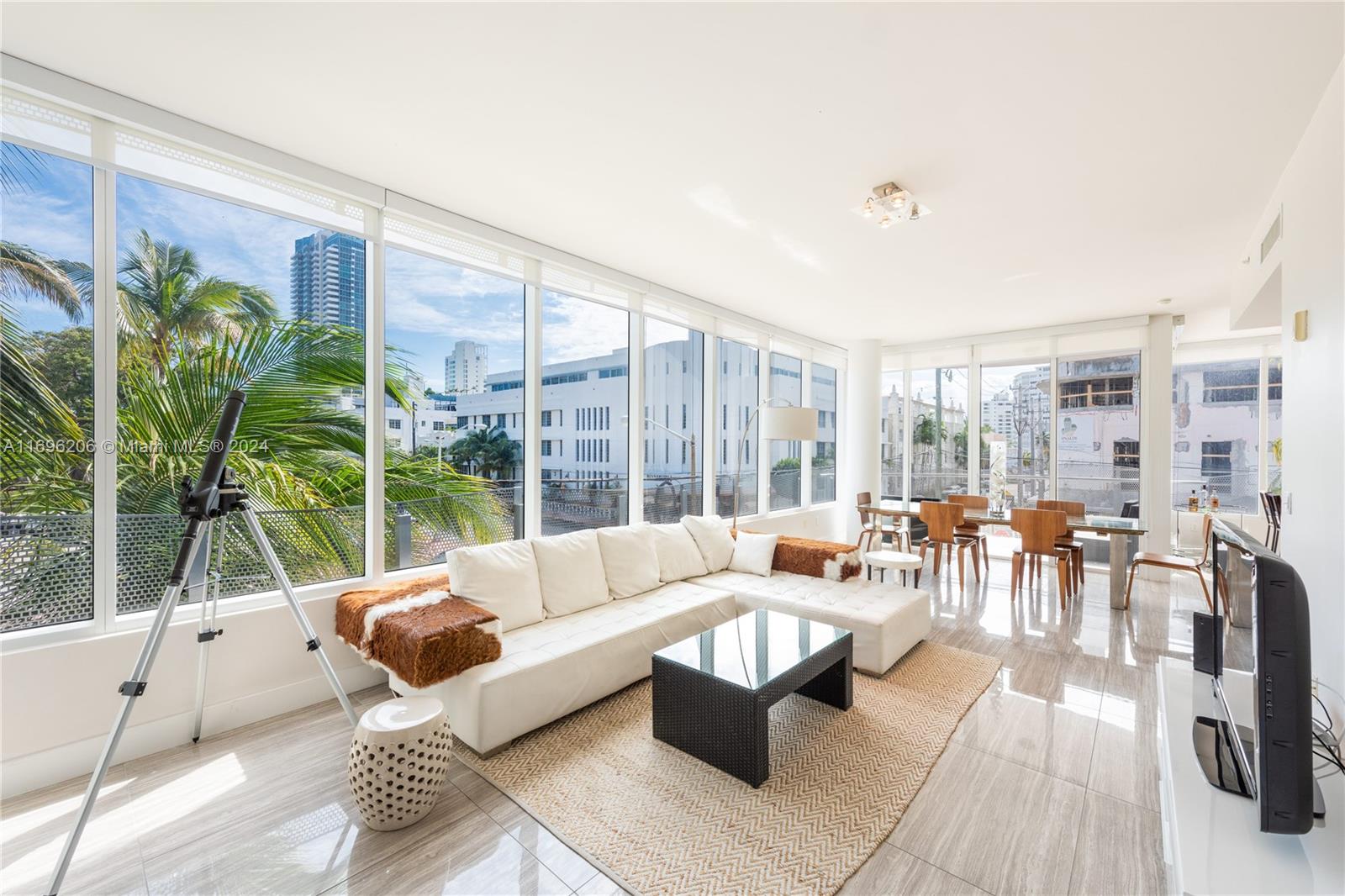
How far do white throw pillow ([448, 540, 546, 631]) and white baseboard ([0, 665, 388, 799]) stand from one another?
0.81m

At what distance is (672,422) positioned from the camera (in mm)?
5277

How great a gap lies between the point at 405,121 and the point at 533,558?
237 centimetres

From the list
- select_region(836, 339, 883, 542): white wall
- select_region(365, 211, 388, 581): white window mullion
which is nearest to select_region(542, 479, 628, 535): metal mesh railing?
select_region(365, 211, 388, 581): white window mullion

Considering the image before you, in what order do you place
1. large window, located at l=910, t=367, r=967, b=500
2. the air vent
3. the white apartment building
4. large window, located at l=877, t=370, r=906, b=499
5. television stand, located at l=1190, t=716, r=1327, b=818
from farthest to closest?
large window, located at l=877, t=370, r=906, b=499
large window, located at l=910, t=367, r=967, b=500
the white apartment building
the air vent
television stand, located at l=1190, t=716, r=1327, b=818

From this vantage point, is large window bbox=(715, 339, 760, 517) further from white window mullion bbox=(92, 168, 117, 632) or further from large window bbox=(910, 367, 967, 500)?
white window mullion bbox=(92, 168, 117, 632)

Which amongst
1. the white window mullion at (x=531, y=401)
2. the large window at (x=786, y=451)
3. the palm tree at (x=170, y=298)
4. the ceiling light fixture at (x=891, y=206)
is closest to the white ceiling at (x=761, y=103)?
the ceiling light fixture at (x=891, y=206)

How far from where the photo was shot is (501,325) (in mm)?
3881

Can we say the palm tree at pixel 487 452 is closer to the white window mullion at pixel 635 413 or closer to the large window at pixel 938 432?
the white window mullion at pixel 635 413

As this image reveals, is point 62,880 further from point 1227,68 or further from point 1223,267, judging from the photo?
point 1223,267

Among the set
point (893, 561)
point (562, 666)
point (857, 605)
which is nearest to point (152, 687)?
point (562, 666)

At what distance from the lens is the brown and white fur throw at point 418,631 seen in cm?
238

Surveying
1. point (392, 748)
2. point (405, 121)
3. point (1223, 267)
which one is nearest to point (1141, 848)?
point (392, 748)

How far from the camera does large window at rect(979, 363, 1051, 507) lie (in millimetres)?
6559

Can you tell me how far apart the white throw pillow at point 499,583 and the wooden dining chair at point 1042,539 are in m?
4.15
